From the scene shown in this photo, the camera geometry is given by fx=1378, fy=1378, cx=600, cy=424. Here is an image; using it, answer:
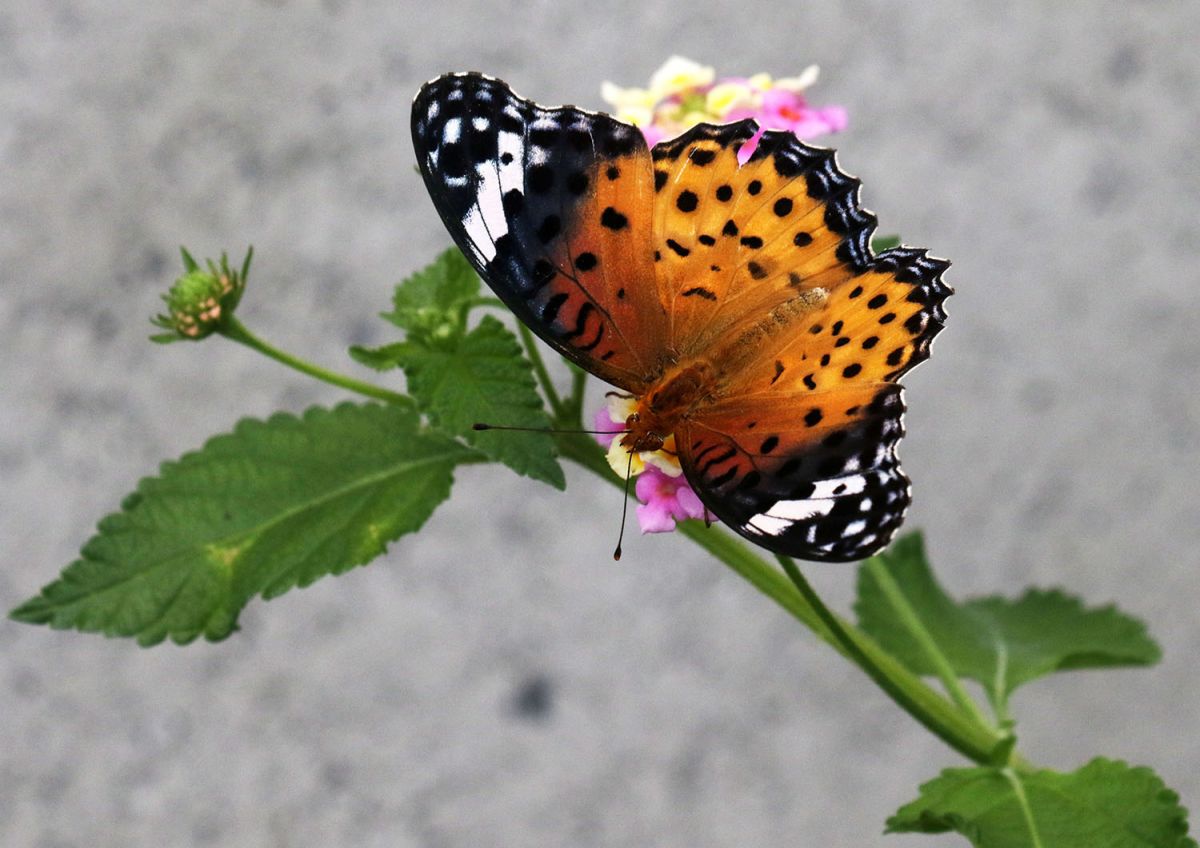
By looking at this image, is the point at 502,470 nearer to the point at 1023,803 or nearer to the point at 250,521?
the point at 250,521

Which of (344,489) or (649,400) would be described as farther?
(344,489)

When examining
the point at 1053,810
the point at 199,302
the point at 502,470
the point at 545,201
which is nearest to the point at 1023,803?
the point at 1053,810

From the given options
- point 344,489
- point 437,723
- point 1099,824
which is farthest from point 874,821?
point 344,489

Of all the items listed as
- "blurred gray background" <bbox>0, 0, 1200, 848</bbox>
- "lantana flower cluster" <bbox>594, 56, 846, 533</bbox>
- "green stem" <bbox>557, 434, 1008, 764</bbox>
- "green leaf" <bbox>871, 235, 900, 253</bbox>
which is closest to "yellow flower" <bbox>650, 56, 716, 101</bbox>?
"lantana flower cluster" <bbox>594, 56, 846, 533</bbox>

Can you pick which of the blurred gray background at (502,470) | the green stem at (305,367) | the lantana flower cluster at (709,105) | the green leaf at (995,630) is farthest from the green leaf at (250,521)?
the blurred gray background at (502,470)

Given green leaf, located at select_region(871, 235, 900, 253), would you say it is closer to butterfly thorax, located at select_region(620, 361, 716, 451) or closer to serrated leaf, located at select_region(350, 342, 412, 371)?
butterfly thorax, located at select_region(620, 361, 716, 451)

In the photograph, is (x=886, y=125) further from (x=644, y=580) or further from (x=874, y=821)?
(x=874, y=821)

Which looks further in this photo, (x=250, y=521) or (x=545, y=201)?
(x=250, y=521)

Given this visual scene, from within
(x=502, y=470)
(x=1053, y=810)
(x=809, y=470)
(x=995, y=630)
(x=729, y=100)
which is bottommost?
(x=1053, y=810)
